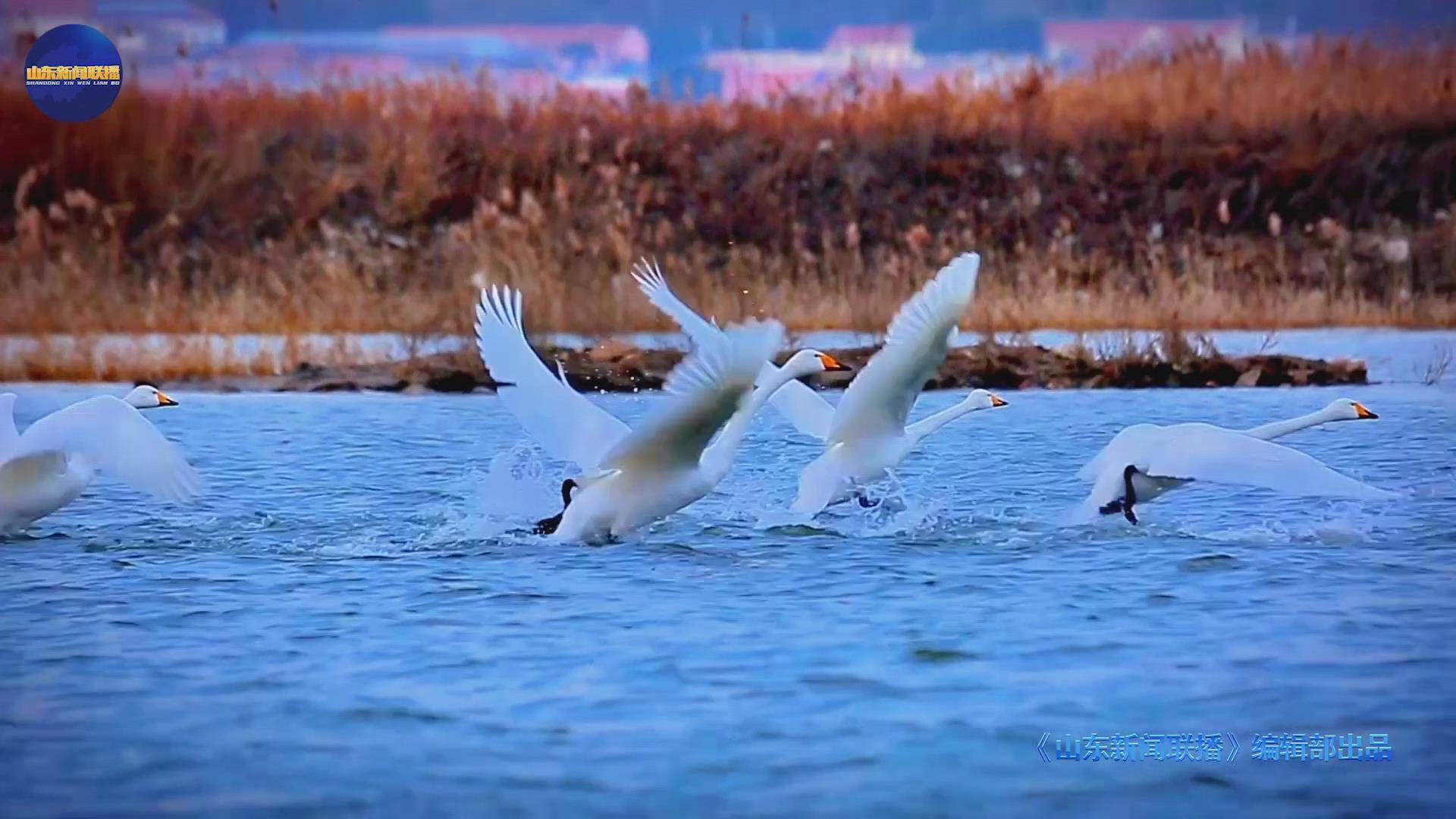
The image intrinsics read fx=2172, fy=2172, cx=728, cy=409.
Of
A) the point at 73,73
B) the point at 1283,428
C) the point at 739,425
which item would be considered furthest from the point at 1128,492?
the point at 73,73

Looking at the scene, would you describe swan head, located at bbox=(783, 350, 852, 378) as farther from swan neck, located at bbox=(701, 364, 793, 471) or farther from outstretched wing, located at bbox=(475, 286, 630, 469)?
outstretched wing, located at bbox=(475, 286, 630, 469)

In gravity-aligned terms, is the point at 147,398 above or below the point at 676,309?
below

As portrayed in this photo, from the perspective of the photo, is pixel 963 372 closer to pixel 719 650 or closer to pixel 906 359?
pixel 906 359

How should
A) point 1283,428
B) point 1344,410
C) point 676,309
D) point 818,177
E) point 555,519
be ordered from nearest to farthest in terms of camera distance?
1. point 676,309
2. point 555,519
3. point 1283,428
4. point 1344,410
5. point 818,177

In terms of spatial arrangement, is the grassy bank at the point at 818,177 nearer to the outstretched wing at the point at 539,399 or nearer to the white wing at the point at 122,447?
the outstretched wing at the point at 539,399

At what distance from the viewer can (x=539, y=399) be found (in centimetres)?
873

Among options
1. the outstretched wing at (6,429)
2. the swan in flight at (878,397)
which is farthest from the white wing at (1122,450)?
→ the outstretched wing at (6,429)

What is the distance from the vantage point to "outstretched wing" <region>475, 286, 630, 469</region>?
28.4 ft

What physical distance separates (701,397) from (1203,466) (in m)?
2.10

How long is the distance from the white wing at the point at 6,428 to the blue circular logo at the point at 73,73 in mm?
10975

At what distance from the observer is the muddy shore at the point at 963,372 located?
14.9 metres

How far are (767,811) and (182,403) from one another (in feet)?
32.5

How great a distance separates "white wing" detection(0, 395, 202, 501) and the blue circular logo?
1146 cm

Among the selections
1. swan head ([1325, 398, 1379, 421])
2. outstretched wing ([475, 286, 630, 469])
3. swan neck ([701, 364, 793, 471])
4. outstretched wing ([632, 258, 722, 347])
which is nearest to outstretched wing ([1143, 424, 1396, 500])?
swan head ([1325, 398, 1379, 421])
